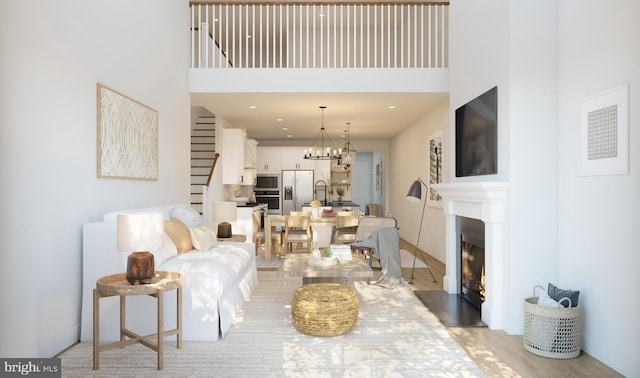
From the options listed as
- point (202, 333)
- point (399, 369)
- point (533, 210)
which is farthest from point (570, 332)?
point (202, 333)

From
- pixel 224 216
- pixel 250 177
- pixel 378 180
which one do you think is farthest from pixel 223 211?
pixel 378 180

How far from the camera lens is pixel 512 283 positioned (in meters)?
3.59

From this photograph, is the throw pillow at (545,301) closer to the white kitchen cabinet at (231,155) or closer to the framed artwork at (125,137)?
the framed artwork at (125,137)

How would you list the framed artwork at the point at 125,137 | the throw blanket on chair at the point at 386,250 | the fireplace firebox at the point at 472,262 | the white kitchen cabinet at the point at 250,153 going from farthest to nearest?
the white kitchen cabinet at the point at 250,153 < the throw blanket on chair at the point at 386,250 < the fireplace firebox at the point at 472,262 < the framed artwork at the point at 125,137

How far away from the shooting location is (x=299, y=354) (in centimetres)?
313

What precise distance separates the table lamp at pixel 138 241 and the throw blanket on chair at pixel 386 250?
9.78 feet

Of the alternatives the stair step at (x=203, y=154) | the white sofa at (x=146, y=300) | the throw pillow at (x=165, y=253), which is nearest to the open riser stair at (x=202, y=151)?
the stair step at (x=203, y=154)

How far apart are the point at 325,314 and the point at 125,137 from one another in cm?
260

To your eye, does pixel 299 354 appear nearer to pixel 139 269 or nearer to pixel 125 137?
pixel 139 269

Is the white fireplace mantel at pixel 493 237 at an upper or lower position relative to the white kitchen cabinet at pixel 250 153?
lower

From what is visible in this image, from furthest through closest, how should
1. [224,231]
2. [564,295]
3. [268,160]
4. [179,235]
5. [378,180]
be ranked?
[378,180]
[268,160]
[224,231]
[179,235]
[564,295]

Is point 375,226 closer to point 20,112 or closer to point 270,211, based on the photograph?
point 20,112
